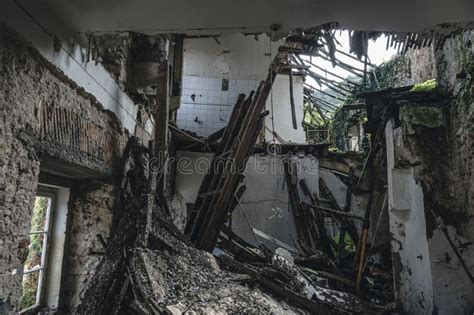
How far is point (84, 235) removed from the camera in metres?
2.39

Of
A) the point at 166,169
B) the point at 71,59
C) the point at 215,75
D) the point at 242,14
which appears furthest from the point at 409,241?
the point at 215,75

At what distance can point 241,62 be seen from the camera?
860 cm

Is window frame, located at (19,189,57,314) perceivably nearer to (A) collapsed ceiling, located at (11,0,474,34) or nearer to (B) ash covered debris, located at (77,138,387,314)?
(B) ash covered debris, located at (77,138,387,314)

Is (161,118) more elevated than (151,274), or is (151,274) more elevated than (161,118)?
(161,118)

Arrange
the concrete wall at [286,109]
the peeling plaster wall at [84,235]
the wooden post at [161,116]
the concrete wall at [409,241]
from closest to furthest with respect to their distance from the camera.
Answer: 1. the peeling plaster wall at [84,235]
2. the wooden post at [161,116]
3. the concrete wall at [409,241]
4. the concrete wall at [286,109]

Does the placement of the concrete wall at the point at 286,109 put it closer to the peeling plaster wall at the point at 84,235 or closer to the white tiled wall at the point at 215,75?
the white tiled wall at the point at 215,75

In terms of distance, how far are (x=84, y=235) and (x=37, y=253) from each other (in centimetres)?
31

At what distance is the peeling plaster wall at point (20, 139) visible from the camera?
1.37m

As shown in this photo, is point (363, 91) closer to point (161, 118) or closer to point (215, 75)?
point (215, 75)

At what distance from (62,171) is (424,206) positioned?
3.61m

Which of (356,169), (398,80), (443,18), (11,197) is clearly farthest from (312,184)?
(11,197)

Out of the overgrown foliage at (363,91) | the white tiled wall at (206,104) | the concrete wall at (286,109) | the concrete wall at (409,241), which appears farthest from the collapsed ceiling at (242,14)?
the concrete wall at (286,109)

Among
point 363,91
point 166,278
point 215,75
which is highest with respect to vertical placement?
point 215,75

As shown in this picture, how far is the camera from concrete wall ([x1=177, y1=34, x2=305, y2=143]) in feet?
26.3
